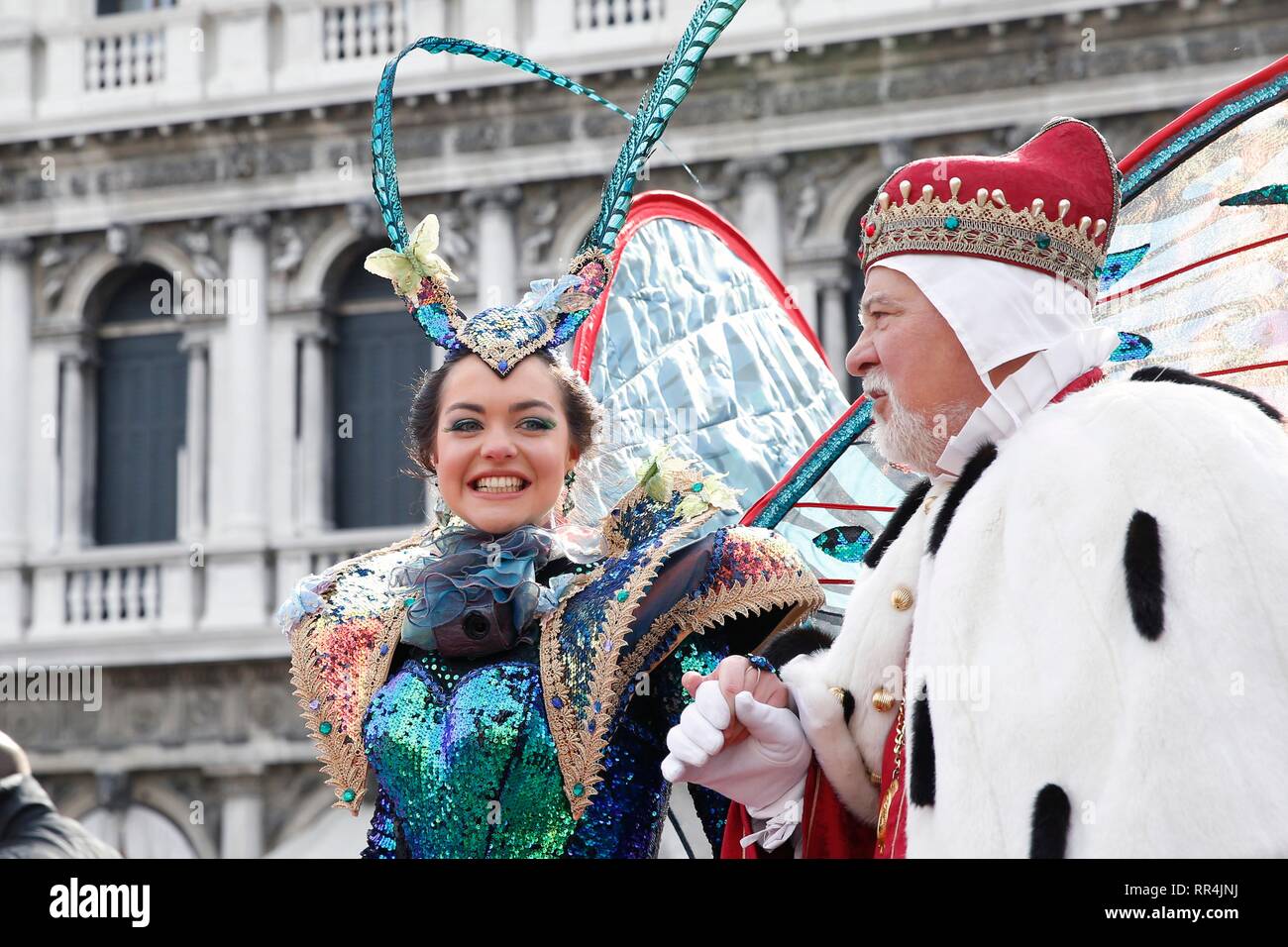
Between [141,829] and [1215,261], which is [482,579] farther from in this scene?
[141,829]

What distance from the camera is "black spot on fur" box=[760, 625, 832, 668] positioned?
2.32 metres

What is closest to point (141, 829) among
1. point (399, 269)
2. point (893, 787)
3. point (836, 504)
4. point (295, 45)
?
point (295, 45)

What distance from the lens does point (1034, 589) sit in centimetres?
188

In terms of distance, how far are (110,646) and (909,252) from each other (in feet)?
31.0

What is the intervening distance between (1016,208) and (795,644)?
0.59 metres

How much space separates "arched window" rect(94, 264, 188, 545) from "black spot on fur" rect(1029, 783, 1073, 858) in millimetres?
10196

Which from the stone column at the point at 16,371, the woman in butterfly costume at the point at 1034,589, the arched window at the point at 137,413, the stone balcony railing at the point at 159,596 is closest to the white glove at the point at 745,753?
the woman in butterfly costume at the point at 1034,589

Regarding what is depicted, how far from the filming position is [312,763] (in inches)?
415

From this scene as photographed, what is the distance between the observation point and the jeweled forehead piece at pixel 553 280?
265cm

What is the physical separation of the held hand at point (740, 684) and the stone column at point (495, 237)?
8729mm

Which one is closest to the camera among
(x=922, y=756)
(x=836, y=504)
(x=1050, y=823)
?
(x=1050, y=823)

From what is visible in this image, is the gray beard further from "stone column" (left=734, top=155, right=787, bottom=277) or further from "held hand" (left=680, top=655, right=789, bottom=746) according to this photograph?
"stone column" (left=734, top=155, right=787, bottom=277)

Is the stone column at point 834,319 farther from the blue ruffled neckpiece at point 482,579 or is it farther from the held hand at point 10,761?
the held hand at point 10,761

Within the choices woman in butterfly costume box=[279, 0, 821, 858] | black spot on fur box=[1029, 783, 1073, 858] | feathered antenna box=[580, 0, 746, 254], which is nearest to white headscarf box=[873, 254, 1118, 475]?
black spot on fur box=[1029, 783, 1073, 858]
